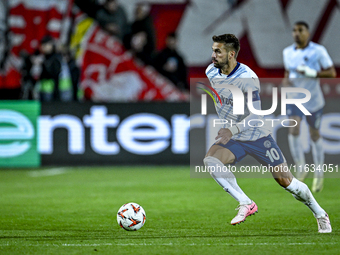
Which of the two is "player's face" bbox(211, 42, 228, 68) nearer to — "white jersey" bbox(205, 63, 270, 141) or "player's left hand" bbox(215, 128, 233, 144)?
"white jersey" bbox(205, 63, 270, 141)

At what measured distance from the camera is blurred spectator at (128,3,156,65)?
43.8ft

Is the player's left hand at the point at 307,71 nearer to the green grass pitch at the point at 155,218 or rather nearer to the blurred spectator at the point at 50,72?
the green grass pitch at the point at 155,218

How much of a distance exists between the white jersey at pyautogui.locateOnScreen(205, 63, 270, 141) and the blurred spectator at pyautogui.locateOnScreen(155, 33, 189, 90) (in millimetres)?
7732

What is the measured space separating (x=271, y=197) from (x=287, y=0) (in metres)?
7.95

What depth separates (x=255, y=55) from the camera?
548 inches

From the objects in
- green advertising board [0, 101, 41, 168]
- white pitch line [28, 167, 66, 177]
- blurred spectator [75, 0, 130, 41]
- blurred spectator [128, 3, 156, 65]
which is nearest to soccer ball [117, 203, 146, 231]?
white pitch line [28, 167, 66, 177]

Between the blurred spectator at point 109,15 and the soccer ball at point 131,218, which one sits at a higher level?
the blurred spectator at point 109,15

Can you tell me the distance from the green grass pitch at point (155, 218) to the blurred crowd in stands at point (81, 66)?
9.38 feet

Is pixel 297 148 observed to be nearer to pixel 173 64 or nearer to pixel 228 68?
pixel 228 68

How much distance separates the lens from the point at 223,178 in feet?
16.8

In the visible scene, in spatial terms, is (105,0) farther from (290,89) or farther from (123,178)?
(290,89)

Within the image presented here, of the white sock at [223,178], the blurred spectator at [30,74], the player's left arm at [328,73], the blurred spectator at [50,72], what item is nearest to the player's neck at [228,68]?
the white sock at [223,178]

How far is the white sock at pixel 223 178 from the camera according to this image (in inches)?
197

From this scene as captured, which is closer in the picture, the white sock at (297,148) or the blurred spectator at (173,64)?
the white sock at (297,148)
